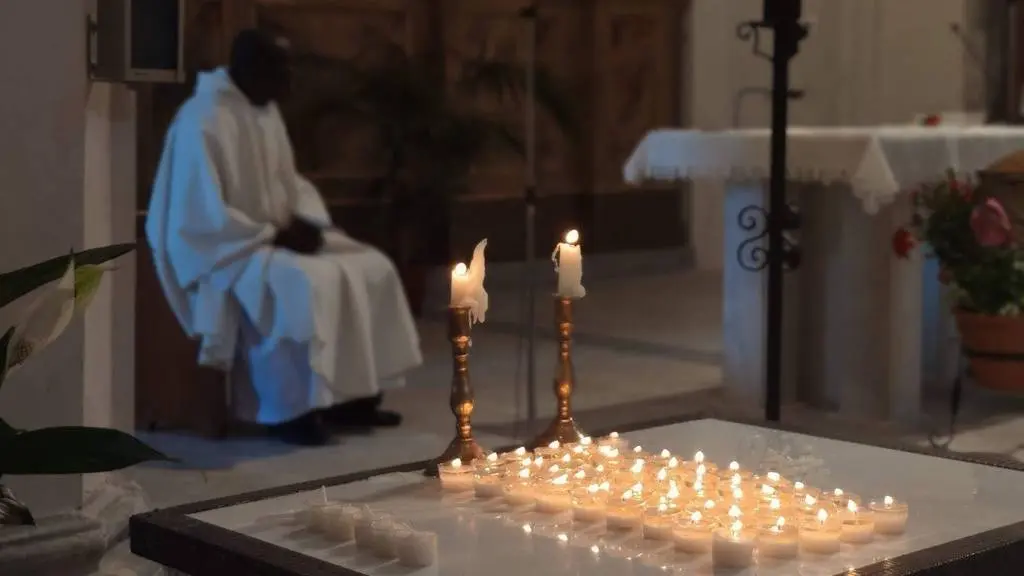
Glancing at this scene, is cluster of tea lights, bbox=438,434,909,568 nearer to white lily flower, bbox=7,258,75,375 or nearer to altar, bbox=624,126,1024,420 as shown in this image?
white lily flower, bbox=7,258,75,375

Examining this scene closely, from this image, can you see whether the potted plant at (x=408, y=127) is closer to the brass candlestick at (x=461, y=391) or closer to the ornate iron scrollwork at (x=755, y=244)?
the ornate iron scrollwork at (x=755, y=244)

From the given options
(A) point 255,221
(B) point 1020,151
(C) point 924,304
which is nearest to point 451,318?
(A) point 255,221

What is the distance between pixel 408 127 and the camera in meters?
8.62

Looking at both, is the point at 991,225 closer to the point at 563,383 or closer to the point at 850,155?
the point at 850,155

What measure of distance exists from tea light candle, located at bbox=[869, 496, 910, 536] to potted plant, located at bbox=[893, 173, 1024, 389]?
126 inches

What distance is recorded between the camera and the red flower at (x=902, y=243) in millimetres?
5430

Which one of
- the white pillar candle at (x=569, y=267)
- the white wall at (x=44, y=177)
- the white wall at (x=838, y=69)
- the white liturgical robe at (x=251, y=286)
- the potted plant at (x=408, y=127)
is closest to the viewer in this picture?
the white pillar candle at (x=569, y=267)

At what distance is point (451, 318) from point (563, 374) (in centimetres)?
35

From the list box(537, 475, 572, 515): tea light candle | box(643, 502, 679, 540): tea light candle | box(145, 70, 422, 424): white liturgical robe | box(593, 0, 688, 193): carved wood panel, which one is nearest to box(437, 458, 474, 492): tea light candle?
box(537, 475, 572, 515): tea light candle

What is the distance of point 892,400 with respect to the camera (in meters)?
5.59

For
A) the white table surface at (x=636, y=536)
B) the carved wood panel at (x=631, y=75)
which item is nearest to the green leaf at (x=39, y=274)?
the white table surface at (x=636, y=536)

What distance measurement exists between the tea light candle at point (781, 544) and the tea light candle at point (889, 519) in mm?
175

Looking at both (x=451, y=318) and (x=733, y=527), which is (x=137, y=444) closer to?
(x=451, y=318)

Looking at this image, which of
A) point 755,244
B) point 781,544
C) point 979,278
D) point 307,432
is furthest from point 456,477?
point 755,244
